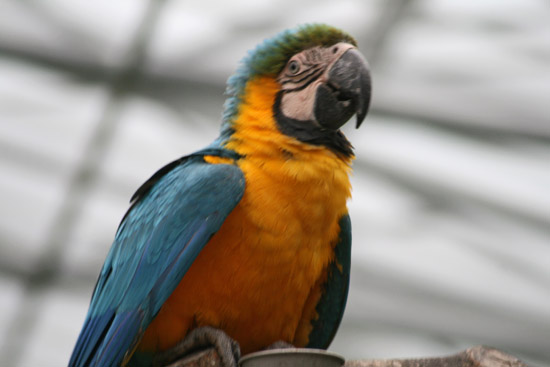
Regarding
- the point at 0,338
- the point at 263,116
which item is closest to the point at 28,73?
the point at 0,338

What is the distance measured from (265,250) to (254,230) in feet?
0.25

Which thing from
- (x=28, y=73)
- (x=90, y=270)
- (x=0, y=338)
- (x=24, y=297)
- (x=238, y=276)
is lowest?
(x=0, y=338)

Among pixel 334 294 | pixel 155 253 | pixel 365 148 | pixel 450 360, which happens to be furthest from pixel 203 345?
pixel 365 148

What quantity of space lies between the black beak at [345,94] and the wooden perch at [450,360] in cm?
85

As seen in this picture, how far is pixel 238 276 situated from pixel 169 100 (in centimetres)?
328

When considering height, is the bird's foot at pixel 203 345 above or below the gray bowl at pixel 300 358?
below

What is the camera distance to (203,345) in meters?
2.31

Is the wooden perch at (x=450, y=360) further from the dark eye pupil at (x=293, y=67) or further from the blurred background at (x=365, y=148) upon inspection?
the blurred background at (x=365, y=148)

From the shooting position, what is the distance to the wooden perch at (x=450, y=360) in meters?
2.12

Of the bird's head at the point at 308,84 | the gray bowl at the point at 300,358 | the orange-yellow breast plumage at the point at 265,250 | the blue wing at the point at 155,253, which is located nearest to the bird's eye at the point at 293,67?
the bird's head at the point at 308,84

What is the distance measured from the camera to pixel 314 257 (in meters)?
2.54

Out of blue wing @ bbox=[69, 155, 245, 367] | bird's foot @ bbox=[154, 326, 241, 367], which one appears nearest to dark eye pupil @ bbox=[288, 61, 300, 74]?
blue wing @ bbox=[69, 155, 245, 367]

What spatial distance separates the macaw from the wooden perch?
0.20 feet

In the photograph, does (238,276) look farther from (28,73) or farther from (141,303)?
(28,73)
